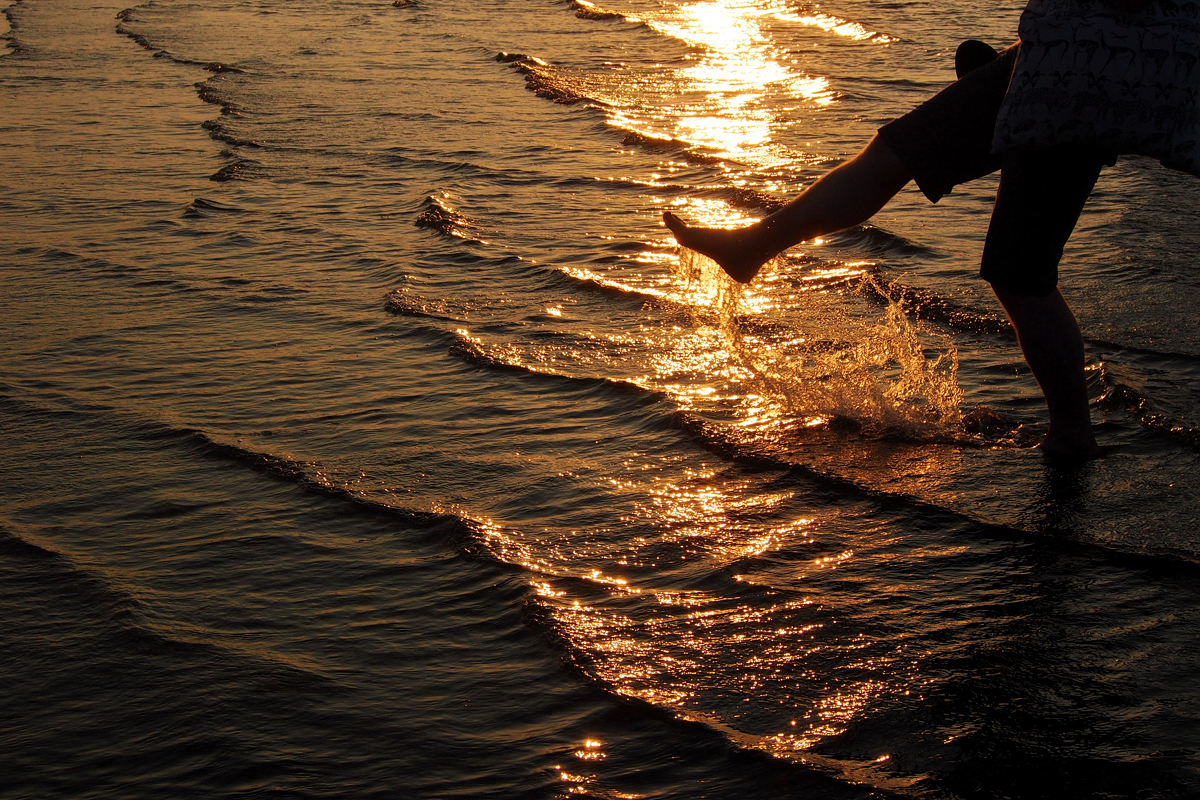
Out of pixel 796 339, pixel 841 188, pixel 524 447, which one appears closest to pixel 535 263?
pixel 796 339

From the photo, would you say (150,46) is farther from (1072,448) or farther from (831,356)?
(1072,448)

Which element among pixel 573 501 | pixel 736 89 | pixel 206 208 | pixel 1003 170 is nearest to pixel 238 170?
pixel 206 208

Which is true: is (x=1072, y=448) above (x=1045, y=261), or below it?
below

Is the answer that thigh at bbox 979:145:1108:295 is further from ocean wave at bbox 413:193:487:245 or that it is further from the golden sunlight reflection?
the golden sunlight reflection

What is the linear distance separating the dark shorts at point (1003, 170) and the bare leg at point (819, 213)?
66 millimetres

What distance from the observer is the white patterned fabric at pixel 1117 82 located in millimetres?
3053

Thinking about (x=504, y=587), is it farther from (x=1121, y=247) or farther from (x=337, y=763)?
(x=1121, y=247)

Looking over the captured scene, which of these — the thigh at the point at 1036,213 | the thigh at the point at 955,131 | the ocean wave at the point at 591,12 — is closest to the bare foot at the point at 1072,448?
the thigh at the point at 1036,213

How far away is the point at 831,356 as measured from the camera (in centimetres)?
468

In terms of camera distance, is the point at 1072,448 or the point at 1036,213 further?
the point at 1072,448

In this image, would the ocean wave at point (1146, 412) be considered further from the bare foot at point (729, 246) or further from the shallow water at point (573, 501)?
the bare foot at point (729, 246)

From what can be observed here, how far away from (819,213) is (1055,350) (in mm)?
792

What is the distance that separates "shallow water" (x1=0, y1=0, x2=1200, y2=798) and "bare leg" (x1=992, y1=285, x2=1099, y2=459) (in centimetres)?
19

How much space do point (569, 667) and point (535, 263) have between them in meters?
3.63
